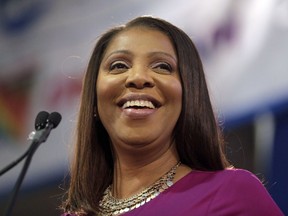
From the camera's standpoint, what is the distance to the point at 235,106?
1.90 metres

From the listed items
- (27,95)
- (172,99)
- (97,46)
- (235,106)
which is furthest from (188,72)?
(27,95)

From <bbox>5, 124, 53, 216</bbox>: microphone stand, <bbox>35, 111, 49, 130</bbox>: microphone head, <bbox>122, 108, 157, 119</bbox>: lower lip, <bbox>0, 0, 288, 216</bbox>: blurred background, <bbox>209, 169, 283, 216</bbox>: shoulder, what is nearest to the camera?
<bbox>5, 124, 53, 216</bbox>: microphone stand

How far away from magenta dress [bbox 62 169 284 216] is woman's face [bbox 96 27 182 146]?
122 millimetres

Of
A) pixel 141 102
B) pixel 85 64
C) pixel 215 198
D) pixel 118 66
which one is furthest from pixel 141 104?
pixel 85 64

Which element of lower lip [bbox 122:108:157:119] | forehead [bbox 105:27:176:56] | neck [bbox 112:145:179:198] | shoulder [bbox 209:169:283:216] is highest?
forehead [bbox 105:27:176:56]

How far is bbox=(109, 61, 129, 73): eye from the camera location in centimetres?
129

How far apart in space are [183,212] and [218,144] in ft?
A: 0.63

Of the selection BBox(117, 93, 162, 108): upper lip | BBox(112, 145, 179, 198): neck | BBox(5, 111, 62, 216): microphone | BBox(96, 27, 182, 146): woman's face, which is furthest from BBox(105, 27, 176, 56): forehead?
BBox(5, 111, 62, 216): microphone

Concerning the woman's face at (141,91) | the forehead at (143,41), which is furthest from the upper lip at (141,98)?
the forehead at (143,41)

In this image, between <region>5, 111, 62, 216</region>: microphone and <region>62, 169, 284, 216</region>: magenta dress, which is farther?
<region>62, 169, 284, 216</region>: magenta dress

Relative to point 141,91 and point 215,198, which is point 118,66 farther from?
point 215,198

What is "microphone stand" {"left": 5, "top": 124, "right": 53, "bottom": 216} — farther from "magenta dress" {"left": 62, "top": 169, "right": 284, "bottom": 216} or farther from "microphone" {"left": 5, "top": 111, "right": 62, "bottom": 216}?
"magenta dress" {"left": 62, "top": 169, "right": 284, "bottom": 216}

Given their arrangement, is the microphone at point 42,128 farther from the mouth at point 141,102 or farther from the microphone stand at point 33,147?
the mouth at point 141,102

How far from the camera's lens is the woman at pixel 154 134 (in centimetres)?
120
